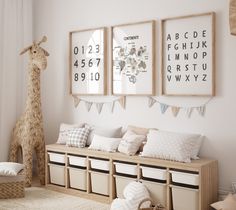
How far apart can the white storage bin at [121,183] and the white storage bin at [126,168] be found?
60mm

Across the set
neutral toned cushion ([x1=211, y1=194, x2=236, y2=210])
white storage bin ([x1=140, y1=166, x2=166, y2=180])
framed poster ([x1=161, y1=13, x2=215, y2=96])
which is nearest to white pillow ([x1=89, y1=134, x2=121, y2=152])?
white storage bin ([x1=140, y1=166, x2=166, y2=180])

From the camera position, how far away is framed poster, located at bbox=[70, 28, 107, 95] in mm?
4406

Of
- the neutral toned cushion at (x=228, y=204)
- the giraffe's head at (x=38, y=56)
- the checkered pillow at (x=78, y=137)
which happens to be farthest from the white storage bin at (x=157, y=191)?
the giraffe's head at (x=38, y=56)

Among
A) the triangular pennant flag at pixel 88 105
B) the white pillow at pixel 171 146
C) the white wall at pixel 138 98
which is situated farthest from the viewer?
the triangular pennant flag at pixel 88 105

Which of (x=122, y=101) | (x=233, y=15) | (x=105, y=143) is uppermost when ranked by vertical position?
(x=233, y=15)

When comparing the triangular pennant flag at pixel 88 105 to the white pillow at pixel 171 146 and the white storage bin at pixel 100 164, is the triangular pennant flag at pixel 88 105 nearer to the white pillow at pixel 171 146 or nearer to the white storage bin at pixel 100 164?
the white storage bin at pixel 100 164

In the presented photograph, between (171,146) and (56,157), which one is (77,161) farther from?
(171,146)

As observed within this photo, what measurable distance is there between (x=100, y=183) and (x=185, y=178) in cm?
97

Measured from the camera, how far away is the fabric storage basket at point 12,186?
3920mm

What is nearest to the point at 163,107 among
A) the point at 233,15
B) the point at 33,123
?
the point at 233,15

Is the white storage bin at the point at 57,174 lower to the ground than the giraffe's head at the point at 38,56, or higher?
lower

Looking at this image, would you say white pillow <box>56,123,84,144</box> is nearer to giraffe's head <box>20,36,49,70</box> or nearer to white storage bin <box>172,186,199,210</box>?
giraffe's head <box>20,36,49,70</box>

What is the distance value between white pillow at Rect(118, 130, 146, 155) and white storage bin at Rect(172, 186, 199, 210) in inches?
21.8

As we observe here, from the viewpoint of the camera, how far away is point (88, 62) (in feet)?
14.9
